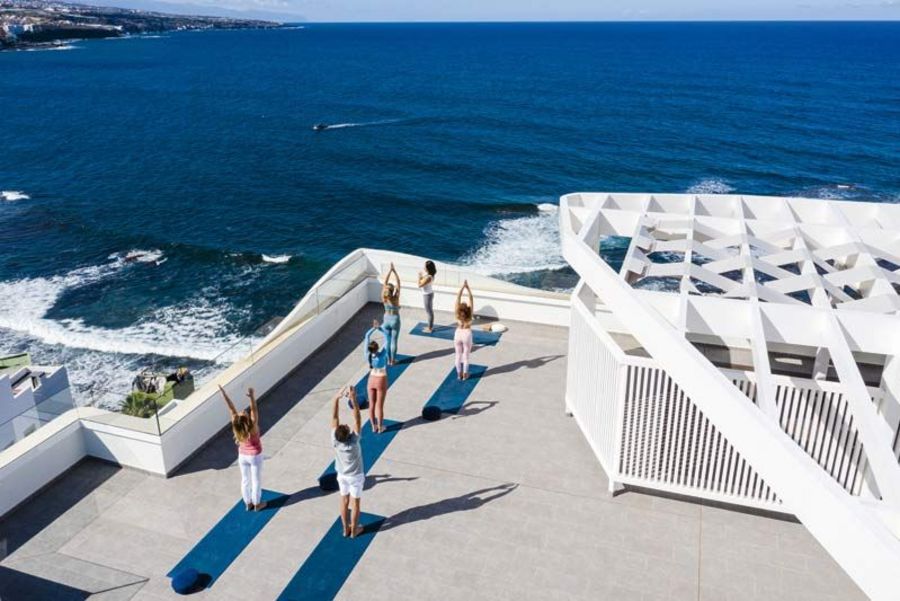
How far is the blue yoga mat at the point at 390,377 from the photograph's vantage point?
39.5ft

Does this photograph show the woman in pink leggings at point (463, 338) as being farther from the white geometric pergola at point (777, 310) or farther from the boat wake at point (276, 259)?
the boat wake at point (276, 259)

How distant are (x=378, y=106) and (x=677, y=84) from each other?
39.5m

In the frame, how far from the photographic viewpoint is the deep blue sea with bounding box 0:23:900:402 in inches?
1109

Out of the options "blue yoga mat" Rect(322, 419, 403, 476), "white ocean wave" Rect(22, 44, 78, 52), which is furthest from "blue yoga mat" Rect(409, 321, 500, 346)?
"white ocean wave" Rect(22, 44, 78, 52)

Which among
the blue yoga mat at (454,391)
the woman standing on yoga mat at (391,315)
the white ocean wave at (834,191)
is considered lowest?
the white ocean wave at (834,191)

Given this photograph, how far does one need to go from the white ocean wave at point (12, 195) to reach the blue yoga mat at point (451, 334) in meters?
36.4

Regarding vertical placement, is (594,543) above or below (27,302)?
above

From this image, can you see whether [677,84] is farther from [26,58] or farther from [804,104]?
[26,58]

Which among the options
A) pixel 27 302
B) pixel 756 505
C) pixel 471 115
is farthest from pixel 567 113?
pixel 756 505

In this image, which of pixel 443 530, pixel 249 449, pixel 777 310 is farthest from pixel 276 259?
pixel 777 310

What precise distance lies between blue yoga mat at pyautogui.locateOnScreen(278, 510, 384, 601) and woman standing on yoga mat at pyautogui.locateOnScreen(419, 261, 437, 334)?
18.7 ft

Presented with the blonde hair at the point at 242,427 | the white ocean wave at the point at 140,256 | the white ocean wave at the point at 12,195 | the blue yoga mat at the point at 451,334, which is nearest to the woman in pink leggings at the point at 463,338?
the blue yoga mat at the point at 451,334

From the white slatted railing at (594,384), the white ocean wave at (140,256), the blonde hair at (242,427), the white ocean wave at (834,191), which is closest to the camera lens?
the blonde hair at (242,427)

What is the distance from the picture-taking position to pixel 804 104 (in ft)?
231
